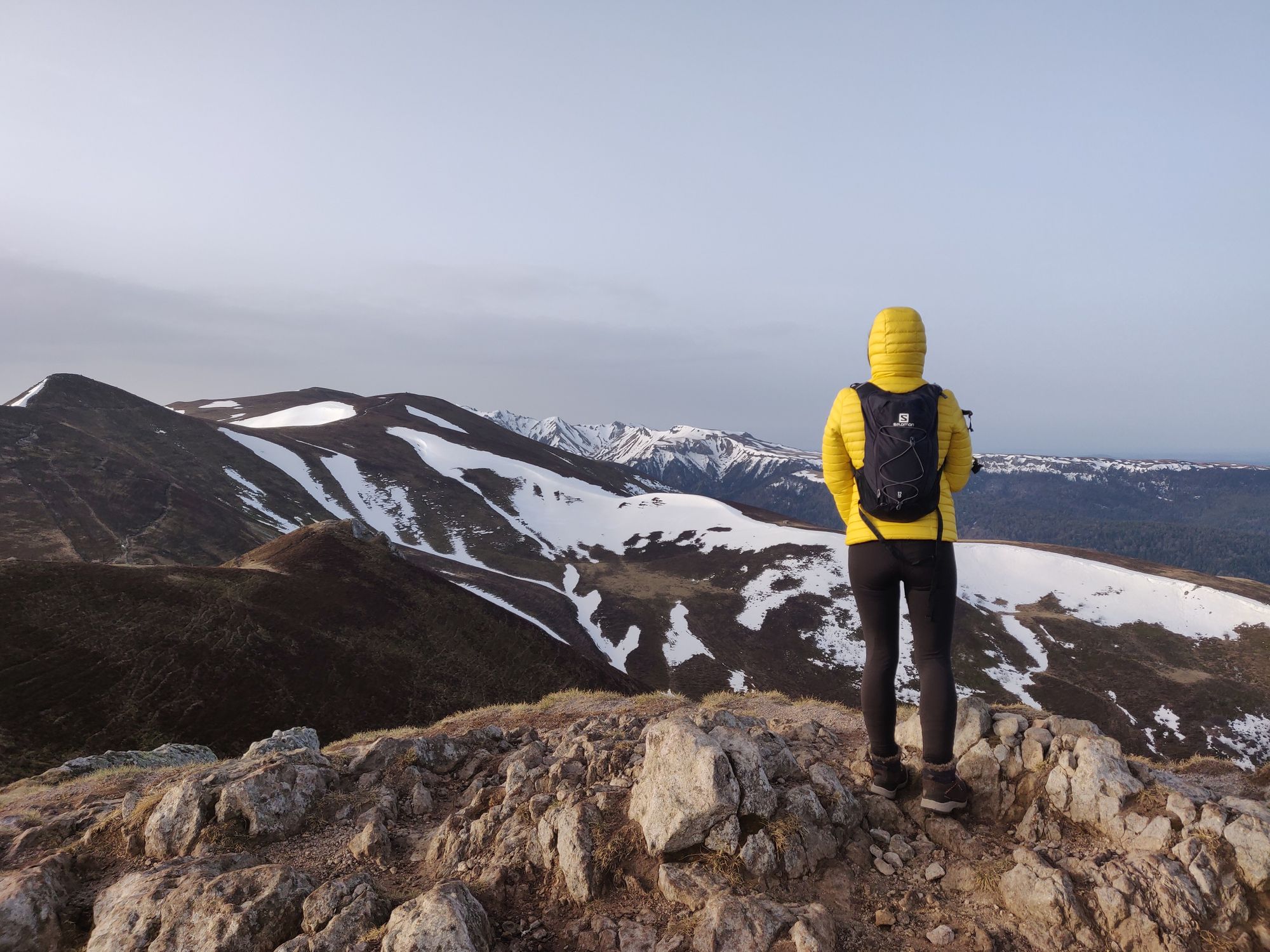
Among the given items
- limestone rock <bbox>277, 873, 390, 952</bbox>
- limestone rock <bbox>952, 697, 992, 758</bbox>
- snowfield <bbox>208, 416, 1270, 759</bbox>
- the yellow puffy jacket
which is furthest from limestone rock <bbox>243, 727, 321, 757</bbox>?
snowfield <bbox>208, 416, 1270, 759</bbox>

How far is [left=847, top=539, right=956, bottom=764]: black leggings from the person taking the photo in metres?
5.64

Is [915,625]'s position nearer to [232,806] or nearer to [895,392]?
[895,392]

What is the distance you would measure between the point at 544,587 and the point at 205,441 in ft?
261

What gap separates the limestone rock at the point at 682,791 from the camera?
547cm

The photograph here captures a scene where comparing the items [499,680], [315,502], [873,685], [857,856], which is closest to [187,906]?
[857,856]

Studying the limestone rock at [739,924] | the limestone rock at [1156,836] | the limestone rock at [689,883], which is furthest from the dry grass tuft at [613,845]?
the limestone rock at [1156,836]

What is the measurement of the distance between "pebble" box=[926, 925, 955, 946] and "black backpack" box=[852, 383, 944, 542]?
11.2 ft

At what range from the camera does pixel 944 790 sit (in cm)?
581

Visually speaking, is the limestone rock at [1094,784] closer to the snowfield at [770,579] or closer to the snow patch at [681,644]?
the snowfield at [770,579]

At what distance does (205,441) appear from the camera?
351ft

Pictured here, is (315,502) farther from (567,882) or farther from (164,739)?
(567,882)

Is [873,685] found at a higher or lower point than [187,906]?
higher

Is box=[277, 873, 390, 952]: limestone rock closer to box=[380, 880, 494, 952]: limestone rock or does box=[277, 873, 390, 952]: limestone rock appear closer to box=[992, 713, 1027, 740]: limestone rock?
box=[380, 880, 494, 952]: limestone rock

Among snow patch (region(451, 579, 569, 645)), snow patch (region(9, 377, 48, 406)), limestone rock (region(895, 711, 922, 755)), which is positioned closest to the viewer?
limestone rock (region(895, 711, 922, 755))
